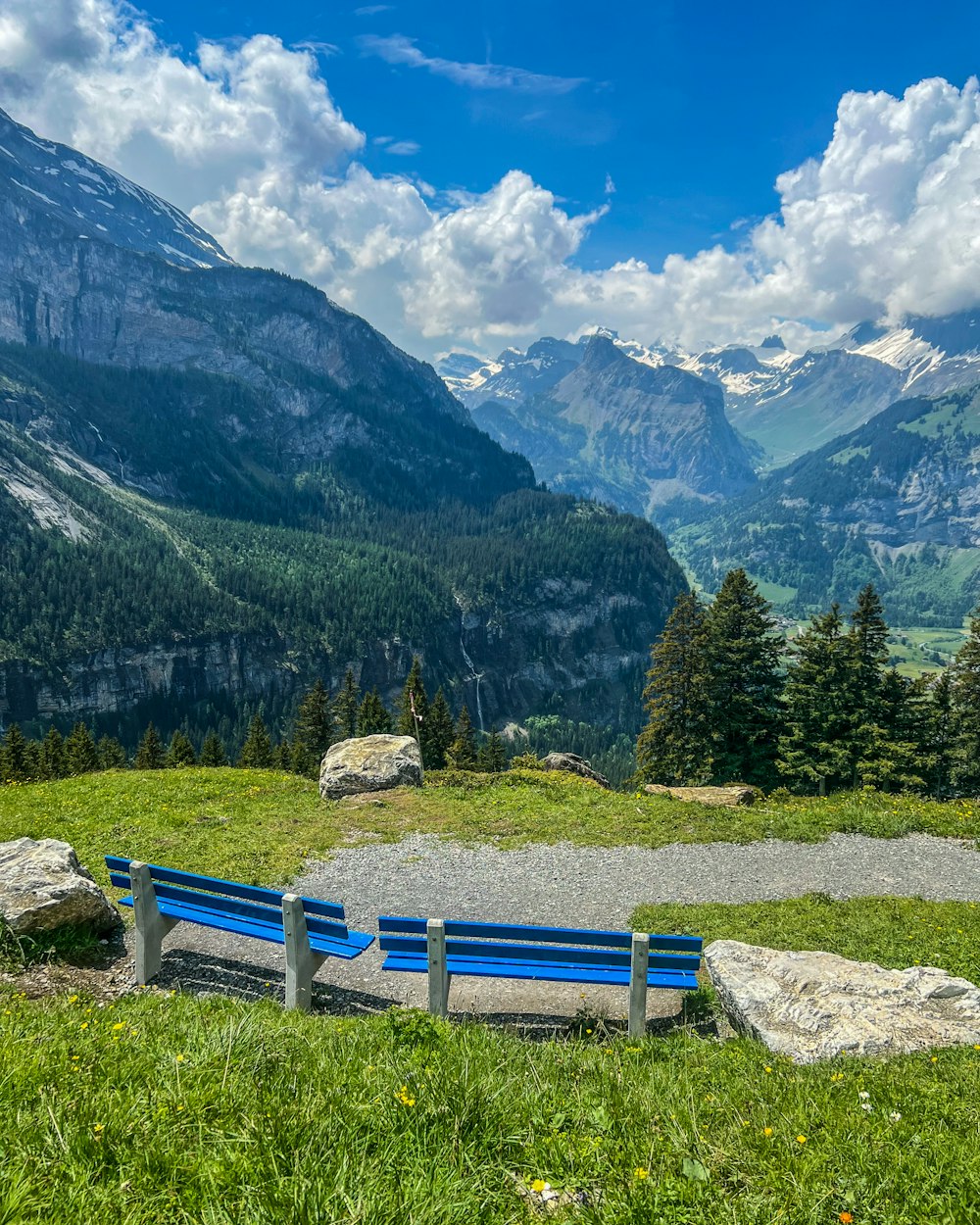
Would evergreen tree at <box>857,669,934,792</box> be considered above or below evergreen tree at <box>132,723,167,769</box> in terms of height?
above

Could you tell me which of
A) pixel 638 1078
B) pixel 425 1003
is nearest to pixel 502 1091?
pixel 638 1078

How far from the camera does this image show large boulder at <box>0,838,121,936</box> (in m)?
9.48

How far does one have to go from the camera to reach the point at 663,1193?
3.81 metres

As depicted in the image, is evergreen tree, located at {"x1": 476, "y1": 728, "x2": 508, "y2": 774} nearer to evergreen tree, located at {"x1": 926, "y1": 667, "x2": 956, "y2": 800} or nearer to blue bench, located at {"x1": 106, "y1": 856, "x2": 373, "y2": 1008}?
evergreen tree, located at {"x1": 926, "y1": 667, "x2": 956, "y2": 800}

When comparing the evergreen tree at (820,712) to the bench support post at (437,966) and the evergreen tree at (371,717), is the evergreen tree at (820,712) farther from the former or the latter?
the evergreen tree at (371,717)

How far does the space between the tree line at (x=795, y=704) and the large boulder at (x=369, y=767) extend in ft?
64.4

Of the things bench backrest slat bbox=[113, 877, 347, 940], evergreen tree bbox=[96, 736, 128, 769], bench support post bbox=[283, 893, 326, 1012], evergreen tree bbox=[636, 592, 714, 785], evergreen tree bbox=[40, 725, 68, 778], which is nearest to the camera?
bench support post bbox=[283, 893, 326, 1012]

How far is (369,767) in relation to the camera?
82.2 feet

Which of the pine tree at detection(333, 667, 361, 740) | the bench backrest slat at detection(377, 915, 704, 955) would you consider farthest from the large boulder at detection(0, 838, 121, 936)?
the pine tree at detection(333, 667, 361, 740)

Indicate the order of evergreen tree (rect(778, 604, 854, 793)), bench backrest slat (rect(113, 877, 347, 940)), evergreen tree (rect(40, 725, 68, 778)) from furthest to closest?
evergreen tree (rect(40, 725, 68, 778))
evergreen tree (rect(778, 604, 854, 793))
bench backrest slat (rect(113, 877, 347, 940))

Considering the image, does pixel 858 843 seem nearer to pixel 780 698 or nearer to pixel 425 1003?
pixel 425 1003

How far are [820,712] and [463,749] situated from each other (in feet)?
126

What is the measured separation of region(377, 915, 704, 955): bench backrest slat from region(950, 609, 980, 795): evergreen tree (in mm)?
41241

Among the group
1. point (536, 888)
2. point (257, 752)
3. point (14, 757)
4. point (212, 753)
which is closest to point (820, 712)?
point (536, 888)
